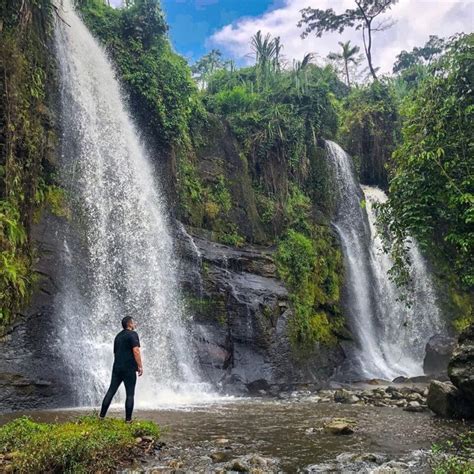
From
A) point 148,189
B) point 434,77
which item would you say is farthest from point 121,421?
point 148,189

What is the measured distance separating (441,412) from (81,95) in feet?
44.7

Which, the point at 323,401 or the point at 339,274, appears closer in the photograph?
the point at 323,401

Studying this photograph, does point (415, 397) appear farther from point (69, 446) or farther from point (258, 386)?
point (69, 446)

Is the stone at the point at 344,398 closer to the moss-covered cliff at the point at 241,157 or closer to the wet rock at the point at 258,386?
the wet rock at the point at 258,386

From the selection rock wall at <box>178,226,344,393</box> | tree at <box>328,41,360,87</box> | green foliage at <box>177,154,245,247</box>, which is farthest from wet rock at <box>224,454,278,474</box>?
tree at <box>328,41,360,87</box>

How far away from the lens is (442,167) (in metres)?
9.28

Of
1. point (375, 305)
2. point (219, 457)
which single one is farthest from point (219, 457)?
point (375, 305)

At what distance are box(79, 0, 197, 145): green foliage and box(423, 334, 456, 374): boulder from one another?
12.8 metres

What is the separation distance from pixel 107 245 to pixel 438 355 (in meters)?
13.0

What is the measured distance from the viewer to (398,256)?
10352 mm

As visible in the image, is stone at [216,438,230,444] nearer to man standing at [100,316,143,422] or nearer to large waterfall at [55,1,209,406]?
man standing at [100,316,143,422]

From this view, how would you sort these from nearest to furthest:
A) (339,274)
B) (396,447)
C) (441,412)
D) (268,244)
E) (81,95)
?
(396,447)
(441,412)
(81,95)
(268,244)
(339,274)

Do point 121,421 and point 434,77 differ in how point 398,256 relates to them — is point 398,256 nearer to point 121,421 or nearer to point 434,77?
point 434,77

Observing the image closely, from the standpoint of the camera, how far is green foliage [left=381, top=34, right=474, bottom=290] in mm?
9109
